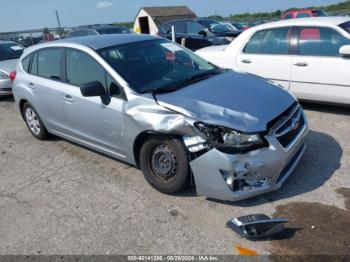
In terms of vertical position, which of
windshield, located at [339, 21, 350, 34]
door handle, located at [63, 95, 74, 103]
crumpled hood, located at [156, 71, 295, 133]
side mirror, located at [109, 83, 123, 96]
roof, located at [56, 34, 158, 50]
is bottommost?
door handle, located at [63, 95, 74, 103]

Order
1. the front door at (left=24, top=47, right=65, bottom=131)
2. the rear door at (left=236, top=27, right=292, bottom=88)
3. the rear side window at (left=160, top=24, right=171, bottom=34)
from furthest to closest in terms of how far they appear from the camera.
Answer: the rear side window at (left=160, top=24, right=171, bottom=34) < the rear door at (left=236, top=27, right=292, bottom=88) < the front door at (left=24, top=47, right=65, bottom=131)

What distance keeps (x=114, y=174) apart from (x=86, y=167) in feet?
1.67

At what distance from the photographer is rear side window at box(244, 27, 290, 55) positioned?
5832 millimetres

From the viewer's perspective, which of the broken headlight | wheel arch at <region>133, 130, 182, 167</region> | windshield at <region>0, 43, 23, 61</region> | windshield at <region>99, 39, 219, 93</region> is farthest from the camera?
windshield at <region>0, 43, 23, 61</region>

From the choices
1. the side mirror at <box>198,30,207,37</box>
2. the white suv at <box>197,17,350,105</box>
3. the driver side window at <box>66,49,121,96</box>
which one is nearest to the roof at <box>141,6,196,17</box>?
the side mirror at <box>198,30,207,37</box>

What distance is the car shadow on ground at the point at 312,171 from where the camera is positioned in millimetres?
3500

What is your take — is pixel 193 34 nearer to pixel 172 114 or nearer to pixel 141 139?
pixel 141 139

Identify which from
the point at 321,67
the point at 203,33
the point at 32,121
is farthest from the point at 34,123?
the point at 203,33

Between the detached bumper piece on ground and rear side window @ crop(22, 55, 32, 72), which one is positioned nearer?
the detached bumper piece on ground

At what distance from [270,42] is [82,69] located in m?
3.38

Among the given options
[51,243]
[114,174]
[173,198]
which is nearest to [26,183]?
[114,174]

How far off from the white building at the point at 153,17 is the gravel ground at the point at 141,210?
25246 millimetres

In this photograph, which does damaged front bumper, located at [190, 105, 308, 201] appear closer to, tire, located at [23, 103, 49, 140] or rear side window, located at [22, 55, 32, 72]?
tire, located at [23, 103, 49, 140]

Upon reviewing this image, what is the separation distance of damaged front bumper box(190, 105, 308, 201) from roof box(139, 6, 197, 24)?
2782 centimetres
